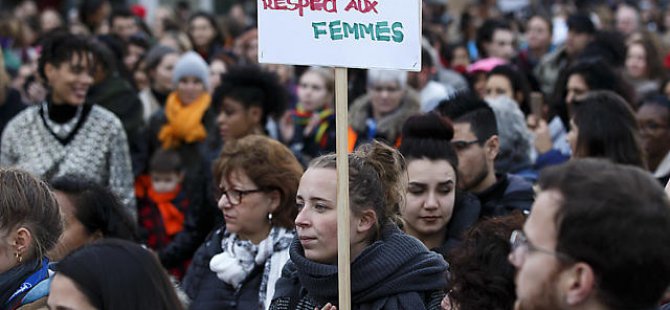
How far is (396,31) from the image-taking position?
13.3 feet

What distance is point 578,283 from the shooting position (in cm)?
263

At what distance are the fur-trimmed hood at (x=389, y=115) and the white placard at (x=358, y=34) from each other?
3552mm

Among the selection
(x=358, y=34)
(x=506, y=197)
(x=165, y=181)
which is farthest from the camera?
(x=165, y=181)

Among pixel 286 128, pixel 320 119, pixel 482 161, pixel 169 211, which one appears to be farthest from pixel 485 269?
pixel 286 128

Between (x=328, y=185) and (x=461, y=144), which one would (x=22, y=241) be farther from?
(x=461, y=144)

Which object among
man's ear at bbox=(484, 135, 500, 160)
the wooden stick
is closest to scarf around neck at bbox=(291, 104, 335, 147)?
man's ear at bbox=(484, 135, 500, 160)

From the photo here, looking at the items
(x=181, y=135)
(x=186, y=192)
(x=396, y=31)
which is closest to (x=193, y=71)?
(x=181, y=135)

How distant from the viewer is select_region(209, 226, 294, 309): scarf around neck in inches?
198

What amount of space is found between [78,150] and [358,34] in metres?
3.46

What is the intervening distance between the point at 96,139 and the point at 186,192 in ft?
3.73

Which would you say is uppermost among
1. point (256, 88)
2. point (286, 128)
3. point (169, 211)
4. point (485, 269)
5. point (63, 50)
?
point (63, 50)

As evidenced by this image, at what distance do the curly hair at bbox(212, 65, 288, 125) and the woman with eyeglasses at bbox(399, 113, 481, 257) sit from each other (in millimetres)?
2443

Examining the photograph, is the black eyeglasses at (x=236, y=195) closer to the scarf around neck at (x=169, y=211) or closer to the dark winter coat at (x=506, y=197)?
the dark winter coat at (x=506, y=197)

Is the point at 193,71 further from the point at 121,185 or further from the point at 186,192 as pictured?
the point at 121,185
